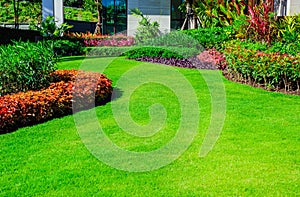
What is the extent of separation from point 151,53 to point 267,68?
18.3ft

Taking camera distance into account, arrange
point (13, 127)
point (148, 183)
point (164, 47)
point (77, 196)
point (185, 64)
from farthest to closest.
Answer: point (164, 47) → point (185, 64) → point (13, 127) → point (148, 183) → point (77, 196)

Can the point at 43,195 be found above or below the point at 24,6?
below

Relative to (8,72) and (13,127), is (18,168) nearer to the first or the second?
(13,127)

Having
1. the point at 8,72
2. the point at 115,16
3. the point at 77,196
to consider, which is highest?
the point at 115,16

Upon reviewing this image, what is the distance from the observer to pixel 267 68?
31.0 ft

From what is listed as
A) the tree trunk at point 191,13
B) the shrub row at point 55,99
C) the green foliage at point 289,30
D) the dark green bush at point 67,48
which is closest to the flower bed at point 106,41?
the dark green bush at point 67,48

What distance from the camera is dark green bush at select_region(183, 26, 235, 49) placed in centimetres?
1441

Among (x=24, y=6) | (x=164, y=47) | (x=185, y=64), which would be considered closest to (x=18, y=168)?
(x=185, y=64)

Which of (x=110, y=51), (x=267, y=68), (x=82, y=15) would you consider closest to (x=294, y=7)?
(x=110, y=51)

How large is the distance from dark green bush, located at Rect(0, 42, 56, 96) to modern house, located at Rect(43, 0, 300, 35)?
12494 mm

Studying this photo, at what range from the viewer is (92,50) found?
17031mm

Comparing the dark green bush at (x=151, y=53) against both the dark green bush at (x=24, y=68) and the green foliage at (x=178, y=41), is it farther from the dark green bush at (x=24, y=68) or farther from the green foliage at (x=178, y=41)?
the dark green bush at (x=24, y=68)

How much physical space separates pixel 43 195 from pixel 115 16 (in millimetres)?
18798

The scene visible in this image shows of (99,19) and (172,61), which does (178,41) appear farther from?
(99,19)
